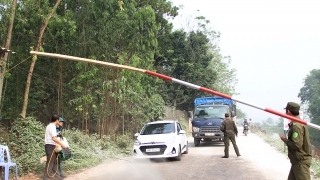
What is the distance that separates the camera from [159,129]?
13.8 metres

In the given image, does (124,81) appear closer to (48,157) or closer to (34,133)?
(34,133)

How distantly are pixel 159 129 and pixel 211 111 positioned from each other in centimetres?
605

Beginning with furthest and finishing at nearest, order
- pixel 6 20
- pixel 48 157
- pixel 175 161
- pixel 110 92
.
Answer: pixel 110 92 < pixel 175 161 < pixel 6 20 < pixel 48 157

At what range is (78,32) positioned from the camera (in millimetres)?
14055

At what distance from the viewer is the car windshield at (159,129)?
13695 millimetres

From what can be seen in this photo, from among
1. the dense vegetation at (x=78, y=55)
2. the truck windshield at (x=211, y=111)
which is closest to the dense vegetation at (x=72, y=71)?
the dense vegetation at (x=78, y=55)

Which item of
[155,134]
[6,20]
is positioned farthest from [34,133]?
[155,134]

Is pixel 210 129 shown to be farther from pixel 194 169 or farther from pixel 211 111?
pixel 194 169

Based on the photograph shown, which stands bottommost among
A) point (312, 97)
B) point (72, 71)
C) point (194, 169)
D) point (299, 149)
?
point (194, 169)

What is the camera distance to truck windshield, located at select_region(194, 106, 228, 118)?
18.9 metres

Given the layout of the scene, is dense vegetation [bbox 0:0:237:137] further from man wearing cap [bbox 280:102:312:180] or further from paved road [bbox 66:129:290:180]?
man wearing cap [bbox 280:102:312:180]

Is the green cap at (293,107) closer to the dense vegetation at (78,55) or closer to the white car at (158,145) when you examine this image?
the white car at (158,145)

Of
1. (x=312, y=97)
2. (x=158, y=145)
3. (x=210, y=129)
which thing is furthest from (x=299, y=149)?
(x=312, y=97)

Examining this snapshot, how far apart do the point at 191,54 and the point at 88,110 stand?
18.3 m
